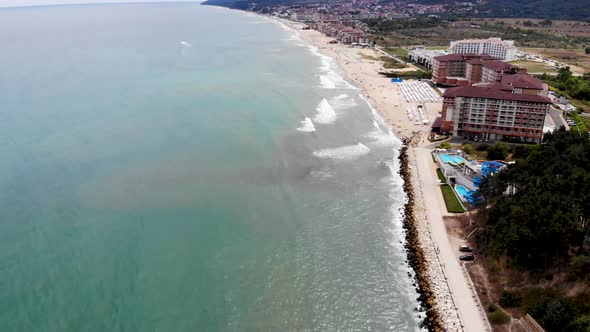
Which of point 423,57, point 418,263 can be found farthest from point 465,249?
point 423,57

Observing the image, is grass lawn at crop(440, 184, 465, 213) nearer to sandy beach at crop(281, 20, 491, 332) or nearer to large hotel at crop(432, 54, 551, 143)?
sandy beach at crop(281, 20, 491, 332)

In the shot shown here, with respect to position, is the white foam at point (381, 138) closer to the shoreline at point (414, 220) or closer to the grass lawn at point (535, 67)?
the shoreline at point (414, 220)

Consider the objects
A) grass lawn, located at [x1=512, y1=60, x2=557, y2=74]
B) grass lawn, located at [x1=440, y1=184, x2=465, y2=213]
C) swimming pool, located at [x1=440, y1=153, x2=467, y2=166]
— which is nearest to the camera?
grass lawn, located at [x1=440, y1=184, x2=465, y2=213]

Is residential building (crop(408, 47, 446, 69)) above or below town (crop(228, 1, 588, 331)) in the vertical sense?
above

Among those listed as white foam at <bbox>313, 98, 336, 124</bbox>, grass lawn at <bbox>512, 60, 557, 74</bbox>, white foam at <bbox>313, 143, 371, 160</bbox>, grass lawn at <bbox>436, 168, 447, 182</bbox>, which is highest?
grass lawn at <bbox>512, 60, 557, 74</bbox>

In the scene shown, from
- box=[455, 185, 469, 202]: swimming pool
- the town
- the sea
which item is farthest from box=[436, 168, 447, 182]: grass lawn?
the sea

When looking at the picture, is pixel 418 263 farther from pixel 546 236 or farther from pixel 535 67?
pixel 535 67

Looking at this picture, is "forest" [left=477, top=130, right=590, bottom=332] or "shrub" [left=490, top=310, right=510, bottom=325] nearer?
"forest" [left=477, top=130, right=590, bottom=332]

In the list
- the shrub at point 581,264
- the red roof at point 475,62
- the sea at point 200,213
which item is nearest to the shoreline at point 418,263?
the sea at point 200,213
